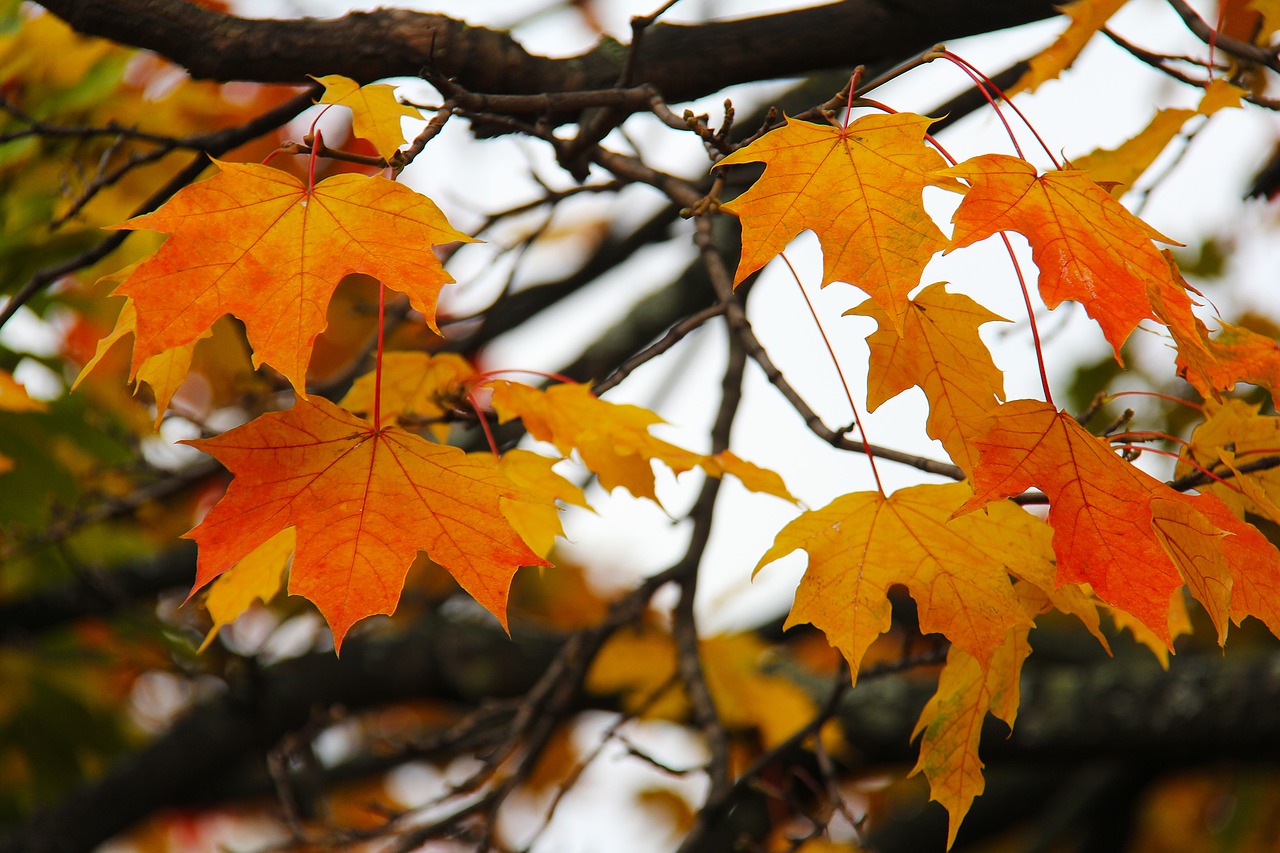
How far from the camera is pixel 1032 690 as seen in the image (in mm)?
2850

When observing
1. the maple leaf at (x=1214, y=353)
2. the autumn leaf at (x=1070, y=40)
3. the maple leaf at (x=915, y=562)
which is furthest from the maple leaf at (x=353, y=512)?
the autumn leaf at (x=1070, y=40)

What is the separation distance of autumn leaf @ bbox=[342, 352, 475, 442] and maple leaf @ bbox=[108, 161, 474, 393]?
1.47 ft

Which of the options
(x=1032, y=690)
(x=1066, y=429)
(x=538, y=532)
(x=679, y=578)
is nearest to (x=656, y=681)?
(x=679, y=578)

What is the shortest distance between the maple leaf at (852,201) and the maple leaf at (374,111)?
1.24ft

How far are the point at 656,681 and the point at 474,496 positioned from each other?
1906mm

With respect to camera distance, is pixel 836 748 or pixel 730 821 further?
pixel 730 821

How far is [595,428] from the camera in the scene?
1.44 m

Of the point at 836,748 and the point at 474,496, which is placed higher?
the point at 474,496

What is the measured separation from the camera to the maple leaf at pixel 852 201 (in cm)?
107

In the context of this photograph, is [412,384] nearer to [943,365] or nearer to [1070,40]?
[943,365]

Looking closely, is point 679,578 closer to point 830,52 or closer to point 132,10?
point 830,52

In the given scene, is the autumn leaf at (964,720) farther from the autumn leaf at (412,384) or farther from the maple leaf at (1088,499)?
the autumn leaf at (412,384)

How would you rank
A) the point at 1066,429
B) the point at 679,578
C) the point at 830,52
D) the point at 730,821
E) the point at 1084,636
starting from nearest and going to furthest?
the point at 1066,429 → the point at 830,52 → the point at 679,578 → the point at 730,821 → the point at 1084,636

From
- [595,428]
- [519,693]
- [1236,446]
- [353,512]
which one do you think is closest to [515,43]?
[595,428]
